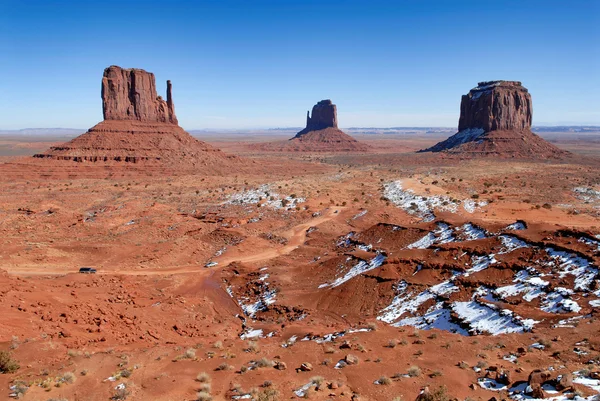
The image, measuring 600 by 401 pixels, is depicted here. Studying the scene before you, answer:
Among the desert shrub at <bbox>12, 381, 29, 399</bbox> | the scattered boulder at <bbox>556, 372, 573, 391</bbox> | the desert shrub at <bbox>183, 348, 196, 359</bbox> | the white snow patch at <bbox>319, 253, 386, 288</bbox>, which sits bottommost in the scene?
the white snow patch at <bbox>319, 253, 386, 288</bbox>

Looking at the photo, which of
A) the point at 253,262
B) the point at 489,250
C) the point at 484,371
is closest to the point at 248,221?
the point at 253,262

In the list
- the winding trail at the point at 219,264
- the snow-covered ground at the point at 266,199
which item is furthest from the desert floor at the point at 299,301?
the snow-covered ground at the point at 266,199

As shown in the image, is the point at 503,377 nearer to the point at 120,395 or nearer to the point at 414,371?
the point at 414,371

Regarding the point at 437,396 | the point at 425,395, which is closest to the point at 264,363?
the point at 425,395

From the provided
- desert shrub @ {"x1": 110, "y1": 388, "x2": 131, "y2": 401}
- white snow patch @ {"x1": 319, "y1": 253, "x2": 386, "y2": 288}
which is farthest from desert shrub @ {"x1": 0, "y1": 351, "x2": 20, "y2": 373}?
white snow patch @ {"x1": 319, "y1": 253, "x2": 386, "y2": 288}

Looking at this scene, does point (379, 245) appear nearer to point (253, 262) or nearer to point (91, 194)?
point (253, 262)

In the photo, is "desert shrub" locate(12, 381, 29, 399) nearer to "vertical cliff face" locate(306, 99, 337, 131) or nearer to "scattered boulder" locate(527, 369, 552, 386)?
"scattered boulder" locate(527, 369, 552, 386)
